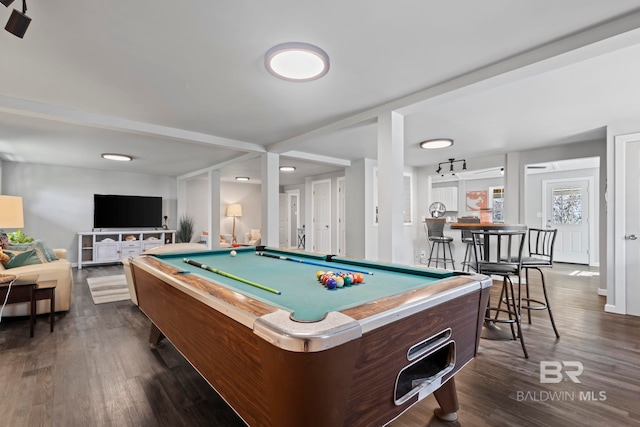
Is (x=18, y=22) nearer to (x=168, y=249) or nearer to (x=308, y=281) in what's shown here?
(x=308, y=281)

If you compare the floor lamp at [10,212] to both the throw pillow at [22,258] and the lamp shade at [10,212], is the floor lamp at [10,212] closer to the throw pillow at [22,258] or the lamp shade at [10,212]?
the lamp shade at [10,212]

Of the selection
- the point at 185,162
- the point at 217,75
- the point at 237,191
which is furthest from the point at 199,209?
the point at 217,75

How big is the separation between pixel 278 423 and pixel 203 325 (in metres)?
0.52

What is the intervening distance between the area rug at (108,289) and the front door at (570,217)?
8826 mm

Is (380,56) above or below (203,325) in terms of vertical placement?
above

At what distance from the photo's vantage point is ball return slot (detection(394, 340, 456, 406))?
1120mm

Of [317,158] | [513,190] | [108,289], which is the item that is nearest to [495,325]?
[513,190]

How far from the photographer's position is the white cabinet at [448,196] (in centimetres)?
895

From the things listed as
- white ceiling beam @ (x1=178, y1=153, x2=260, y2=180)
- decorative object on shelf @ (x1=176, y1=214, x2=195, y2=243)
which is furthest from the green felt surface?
decorative object on shelf @ (x1=176, y1=214, x2=195, y2=243)

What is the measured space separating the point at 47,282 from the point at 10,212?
3.19 feet

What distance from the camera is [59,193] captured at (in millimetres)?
6465

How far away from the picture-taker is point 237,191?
936cm

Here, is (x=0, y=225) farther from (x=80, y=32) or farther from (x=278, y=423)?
(x=278, y=423)

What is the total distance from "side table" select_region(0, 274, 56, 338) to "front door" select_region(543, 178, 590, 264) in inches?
363
